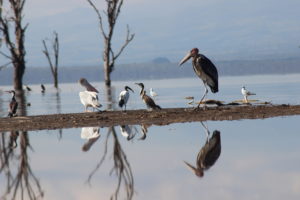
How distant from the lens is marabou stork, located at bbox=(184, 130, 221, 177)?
449 inches

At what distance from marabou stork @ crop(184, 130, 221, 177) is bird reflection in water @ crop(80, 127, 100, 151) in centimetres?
214

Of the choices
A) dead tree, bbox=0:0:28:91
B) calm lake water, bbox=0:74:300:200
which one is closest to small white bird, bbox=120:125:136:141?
calm lake water, bbox=0:74:300:200

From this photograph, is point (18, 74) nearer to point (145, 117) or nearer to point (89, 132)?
point (145, 117)

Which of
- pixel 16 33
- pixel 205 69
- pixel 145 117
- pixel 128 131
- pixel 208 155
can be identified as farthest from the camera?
pixel 16 33

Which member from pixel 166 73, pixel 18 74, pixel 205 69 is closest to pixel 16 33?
pixel 18 74

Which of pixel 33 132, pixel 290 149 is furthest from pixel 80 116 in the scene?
pixel 290 149

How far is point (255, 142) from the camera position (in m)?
14.8

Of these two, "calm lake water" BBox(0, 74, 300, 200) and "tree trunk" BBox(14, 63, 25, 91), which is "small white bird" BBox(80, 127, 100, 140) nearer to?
"calm lake water" BBox(0, 74, 300, 200)

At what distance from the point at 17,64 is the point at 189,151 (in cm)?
3585

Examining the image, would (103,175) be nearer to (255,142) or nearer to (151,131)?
(255,142)

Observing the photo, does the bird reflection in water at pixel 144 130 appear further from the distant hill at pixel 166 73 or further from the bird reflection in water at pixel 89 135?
the distant hill at pixel 166 73

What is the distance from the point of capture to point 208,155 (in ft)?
42.1

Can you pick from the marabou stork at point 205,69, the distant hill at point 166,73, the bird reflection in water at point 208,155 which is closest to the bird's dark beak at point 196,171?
the bird reflection in water at point 208,155

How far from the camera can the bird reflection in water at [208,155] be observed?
11.4 metres
